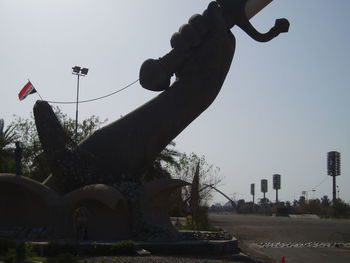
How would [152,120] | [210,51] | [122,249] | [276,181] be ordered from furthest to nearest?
[276,181]
[210,51]
[152,120]
[122,249]

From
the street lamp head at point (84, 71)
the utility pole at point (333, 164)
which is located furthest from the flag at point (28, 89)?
the utility pole at point (333, 164)

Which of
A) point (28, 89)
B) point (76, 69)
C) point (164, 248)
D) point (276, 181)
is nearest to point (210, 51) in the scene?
point (164, 248)

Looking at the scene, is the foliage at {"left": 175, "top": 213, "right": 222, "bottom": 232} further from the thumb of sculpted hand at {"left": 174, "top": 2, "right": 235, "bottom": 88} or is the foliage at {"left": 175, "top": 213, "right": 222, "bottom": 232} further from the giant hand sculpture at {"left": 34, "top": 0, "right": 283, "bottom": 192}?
the thumb of sculpted hand at {"left": 174, "top": 2, "right": 235, "bottom": 88}

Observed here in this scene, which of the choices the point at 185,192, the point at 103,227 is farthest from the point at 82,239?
the point at 185,192

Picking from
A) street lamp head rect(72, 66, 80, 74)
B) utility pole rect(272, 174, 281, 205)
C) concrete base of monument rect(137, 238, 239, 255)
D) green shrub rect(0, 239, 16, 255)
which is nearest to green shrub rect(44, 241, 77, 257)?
green shrub rect(0, 239, 16, 255)

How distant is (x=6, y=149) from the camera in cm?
3903

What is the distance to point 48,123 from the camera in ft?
67.3

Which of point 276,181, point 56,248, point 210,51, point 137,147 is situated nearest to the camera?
A: point 56,248

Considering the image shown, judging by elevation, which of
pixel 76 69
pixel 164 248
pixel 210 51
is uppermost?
pixel 76 69

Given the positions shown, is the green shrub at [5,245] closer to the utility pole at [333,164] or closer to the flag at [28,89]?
the flag at [28,89]

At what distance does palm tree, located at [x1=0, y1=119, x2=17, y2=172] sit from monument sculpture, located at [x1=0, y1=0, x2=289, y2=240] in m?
15.5

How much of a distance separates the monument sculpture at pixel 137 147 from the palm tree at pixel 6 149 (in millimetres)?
15521

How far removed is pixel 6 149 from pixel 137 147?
839 inches

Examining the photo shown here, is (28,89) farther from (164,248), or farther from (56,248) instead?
(56,248)
